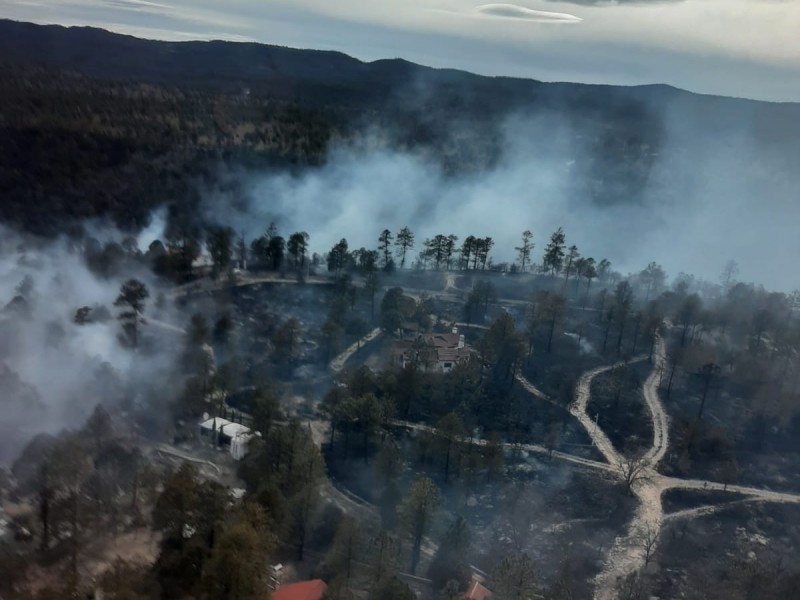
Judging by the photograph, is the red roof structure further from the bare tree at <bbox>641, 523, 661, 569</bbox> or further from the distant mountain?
the distant mountain

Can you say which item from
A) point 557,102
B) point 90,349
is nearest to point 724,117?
point 557,102

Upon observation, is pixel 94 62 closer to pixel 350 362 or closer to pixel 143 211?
pixel 143 211

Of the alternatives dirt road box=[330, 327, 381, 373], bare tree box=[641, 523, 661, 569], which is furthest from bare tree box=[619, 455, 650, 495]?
dirt road box=[330, 327, 381, 373]

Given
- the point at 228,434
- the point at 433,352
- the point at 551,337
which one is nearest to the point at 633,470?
the point at 433,352

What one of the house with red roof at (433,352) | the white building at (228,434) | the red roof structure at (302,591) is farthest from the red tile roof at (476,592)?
the house with red roof at (433,352)

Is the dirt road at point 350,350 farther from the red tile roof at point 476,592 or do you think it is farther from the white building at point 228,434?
Result: the red tile roof at point 476,592

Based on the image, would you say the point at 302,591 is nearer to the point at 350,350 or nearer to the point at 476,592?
the point at 476,592
